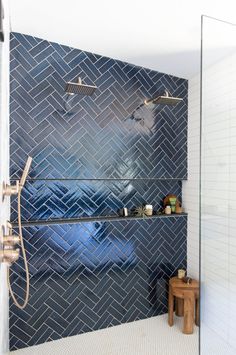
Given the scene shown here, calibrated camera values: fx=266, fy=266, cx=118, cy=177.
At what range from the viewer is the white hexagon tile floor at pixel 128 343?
241 centimetres

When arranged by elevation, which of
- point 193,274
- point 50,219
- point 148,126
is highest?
point 148,126

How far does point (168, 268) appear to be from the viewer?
3.14m

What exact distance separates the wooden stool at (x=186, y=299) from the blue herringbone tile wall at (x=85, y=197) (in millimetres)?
882

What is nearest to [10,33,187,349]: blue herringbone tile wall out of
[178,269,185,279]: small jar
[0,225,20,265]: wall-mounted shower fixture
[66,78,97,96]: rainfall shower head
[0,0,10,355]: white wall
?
[178,269,185,279]: small jar

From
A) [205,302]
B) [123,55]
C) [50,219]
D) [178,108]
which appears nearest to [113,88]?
[123,55]

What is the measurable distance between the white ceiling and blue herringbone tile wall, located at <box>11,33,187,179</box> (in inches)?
7.0

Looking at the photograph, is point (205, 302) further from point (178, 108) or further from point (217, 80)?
point (178, 108)

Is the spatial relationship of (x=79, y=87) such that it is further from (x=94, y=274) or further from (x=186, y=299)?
(x=186, y=299)

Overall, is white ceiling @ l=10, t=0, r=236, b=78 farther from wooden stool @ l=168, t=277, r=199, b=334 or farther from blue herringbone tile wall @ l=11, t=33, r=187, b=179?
wooden stool @ l=168, t=277, r=199, b=334

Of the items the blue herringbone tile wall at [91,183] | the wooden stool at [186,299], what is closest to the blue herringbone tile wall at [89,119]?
the blue herringbone tile wall at [91,183]

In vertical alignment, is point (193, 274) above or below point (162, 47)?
below

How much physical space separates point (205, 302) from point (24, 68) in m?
2.61

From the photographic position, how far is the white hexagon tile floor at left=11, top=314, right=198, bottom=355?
2406mm

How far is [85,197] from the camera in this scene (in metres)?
2.79
